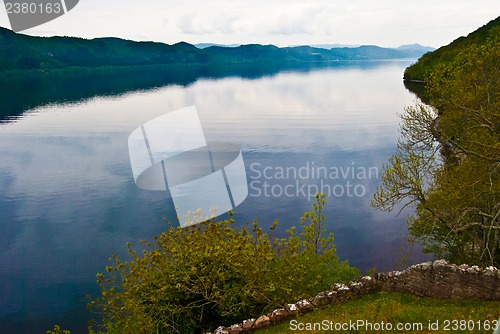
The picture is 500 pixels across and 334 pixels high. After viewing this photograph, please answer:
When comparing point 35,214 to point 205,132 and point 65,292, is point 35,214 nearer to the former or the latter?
point 65,292

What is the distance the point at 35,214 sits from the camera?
64.7 meters

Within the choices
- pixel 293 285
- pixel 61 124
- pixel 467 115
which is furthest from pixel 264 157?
pixel 61 124

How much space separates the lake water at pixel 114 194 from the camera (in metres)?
47.5

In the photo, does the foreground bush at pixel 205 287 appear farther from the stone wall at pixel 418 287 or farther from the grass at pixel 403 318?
the grass at pixel 403 318

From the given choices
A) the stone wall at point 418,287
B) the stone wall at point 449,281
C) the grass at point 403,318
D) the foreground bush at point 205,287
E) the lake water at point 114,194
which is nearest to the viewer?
the grass at point 403,318

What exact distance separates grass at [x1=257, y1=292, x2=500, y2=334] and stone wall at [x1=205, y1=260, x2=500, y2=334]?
0.49 meters

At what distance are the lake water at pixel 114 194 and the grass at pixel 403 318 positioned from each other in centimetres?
2342

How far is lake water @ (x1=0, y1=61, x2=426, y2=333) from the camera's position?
47.5 meters

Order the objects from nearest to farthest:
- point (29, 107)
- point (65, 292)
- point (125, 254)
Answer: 1. point (65, 292)
2. point (125, 254)
3. point (29, 107)

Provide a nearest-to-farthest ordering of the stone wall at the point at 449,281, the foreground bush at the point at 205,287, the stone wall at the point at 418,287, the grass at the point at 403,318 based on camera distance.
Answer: the grass at the point at 403,318 → the stone wall at the point at 449,281 → the stone wall at the point at 418,287 → the foreground bush at the point at 205,287

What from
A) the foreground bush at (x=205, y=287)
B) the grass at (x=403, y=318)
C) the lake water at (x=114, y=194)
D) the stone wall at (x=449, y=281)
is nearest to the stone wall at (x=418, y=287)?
the stone wall at (x=449, y=281)

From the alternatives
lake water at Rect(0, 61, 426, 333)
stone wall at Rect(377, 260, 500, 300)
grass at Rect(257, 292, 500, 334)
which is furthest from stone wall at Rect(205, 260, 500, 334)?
lake water at Rect(0, 61, 426, 333)

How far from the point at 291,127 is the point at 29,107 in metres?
103

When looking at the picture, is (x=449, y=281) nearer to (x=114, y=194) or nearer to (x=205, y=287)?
(x=205, y=287)
